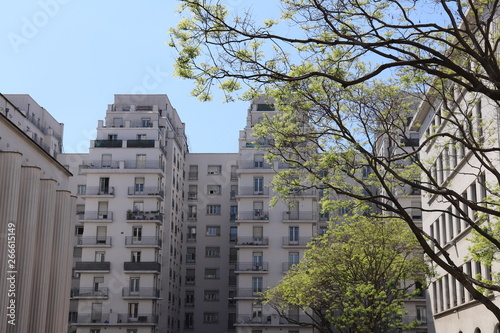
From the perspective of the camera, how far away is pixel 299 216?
72.1 m

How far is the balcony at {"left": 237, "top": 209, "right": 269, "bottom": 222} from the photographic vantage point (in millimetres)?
72688

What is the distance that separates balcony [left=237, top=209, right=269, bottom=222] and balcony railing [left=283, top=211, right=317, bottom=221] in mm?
2038

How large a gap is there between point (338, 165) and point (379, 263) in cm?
1908

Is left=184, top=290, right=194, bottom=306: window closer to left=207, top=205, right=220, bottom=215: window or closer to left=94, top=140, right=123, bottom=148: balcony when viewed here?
left=207, top=205, right=220, bottom=215: window

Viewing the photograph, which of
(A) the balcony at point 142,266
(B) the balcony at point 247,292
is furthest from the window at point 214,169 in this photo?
(B) the balcony at point 247,292

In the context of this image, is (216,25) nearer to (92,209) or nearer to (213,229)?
(92,209)

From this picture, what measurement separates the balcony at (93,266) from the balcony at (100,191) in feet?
23.3

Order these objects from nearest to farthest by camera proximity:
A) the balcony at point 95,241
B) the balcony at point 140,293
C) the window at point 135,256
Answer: the balcony at point 140,293 → the window at point 135,256 → the balcony at point 95,241

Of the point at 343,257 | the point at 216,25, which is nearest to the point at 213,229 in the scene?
the point at 343,257

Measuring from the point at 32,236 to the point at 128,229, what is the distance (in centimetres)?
3461

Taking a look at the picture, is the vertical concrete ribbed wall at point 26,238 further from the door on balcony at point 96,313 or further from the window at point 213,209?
the window at point 213,209

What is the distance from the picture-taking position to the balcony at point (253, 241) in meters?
71.8

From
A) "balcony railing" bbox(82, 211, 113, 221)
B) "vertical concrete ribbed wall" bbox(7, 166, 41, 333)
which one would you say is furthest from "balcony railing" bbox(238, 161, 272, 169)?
"vertical concrete ribbed wall" bbox(7, 166, 41, 333)

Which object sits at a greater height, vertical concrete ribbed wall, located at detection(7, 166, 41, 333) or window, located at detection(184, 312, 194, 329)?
vertical concrete ribbed wall, located at detection(7, 166, 41, 333)
